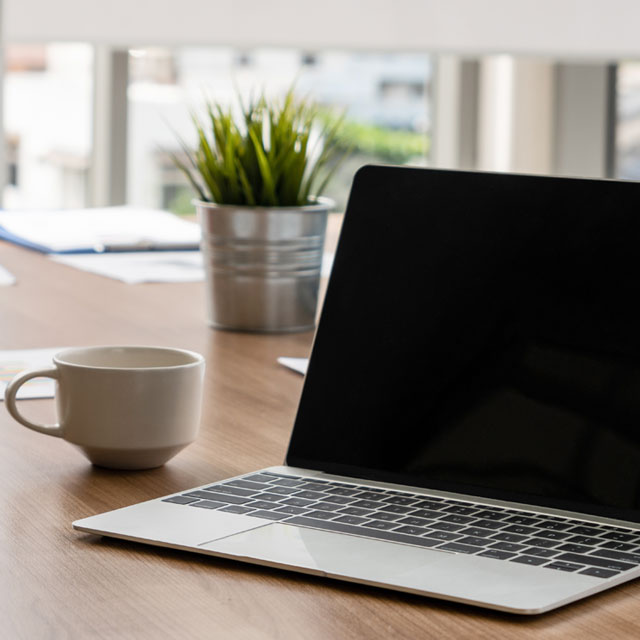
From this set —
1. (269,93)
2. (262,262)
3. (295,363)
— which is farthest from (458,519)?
(269,93)

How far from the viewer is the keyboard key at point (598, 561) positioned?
20.6 inches

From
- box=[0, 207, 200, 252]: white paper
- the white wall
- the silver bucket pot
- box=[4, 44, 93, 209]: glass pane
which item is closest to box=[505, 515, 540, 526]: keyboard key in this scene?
the silver bucket pot

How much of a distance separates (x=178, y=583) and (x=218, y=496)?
0.36 feet

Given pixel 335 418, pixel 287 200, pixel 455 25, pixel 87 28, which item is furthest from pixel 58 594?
pixel 455 25

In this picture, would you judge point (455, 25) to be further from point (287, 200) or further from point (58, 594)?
point (58, 594)

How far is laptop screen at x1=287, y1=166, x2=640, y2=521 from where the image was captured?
63cm

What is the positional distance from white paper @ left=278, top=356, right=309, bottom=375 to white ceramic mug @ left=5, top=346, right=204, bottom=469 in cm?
30

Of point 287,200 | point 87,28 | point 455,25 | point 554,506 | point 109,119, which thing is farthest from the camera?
point 109,119

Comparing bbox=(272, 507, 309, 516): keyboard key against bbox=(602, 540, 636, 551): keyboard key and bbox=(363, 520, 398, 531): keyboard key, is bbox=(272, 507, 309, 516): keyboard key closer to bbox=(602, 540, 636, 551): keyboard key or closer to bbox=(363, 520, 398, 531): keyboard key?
bbox=(363, 520, 398, 531): keyboard key

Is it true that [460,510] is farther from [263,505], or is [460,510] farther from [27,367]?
[27,367]

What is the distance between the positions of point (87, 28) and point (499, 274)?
2248mm

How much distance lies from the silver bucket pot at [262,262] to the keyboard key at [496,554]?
64 cm

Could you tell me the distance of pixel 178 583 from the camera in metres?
0.52

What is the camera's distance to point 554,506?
0.61 metres
